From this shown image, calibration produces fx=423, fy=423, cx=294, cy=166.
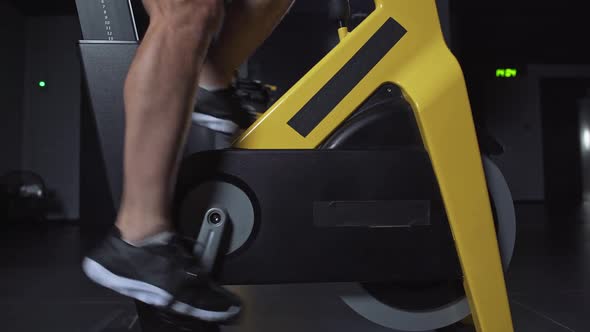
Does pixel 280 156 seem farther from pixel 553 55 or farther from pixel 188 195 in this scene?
pixel 553 55

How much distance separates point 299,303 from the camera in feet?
4.01

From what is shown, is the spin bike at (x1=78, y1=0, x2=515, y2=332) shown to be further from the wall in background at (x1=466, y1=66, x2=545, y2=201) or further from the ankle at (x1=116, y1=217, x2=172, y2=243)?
the wall in background at (x1=466, y1=66, x2=545, y2=201)

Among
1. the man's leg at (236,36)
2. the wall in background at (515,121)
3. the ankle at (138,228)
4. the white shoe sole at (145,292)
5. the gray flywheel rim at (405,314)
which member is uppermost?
the man's leg at (236,36)

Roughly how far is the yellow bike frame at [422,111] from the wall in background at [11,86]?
465 cm

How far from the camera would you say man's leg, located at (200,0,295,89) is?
2.91ft

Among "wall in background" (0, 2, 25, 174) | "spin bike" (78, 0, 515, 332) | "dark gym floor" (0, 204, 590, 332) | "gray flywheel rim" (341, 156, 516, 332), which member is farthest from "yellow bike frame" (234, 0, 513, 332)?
"wall in background" (0, 2, 25, 174)

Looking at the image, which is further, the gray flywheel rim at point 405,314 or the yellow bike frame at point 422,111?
the gray flywheel rim at point 405,314

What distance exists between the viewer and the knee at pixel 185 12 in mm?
641

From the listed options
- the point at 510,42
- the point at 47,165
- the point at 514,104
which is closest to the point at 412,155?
the point at 47,165

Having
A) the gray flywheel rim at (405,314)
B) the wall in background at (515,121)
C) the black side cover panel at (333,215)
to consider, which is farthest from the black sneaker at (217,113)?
the wall in background at (515,121)

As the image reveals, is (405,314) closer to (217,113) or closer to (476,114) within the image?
(217,113)

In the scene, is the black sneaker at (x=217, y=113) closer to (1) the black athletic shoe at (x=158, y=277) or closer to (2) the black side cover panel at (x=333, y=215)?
(2) the black side cover panel at (x=333, y=215)

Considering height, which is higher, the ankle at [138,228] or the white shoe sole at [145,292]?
the ankle at [138,228]

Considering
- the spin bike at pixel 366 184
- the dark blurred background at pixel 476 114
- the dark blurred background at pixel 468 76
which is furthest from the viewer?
the dark blurred background at pixel 468 76
